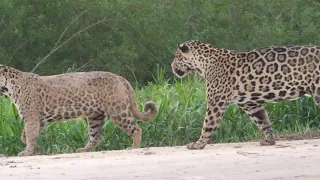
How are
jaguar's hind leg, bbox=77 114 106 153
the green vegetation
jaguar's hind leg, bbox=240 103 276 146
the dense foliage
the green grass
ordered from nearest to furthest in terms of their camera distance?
jaguar's hind leg, bbox=240 103 276 146 < jaguar's hind leg, bbox=77 114 106 153 < the green grass < the green vegetation < the dense foliage

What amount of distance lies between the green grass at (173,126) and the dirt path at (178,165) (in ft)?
7.27

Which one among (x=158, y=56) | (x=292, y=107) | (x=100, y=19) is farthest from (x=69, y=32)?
(x=292, y=107)

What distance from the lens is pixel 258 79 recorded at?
33.4ft

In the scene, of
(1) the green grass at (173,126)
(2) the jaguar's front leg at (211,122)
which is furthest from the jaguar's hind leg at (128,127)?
(2) the jaguar's front leg at (211,122)

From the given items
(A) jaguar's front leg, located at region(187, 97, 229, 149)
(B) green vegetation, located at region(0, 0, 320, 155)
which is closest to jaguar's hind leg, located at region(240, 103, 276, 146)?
(A) jaguar's front leg, located at region(187, 97, 229, 149)

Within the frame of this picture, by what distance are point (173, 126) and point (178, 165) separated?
4215 millimetres

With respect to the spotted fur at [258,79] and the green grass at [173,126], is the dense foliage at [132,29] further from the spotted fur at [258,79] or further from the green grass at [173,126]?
the spotted fur at [258,79]

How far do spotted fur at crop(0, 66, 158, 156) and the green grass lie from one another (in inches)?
27.9

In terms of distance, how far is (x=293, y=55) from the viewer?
1023 cm

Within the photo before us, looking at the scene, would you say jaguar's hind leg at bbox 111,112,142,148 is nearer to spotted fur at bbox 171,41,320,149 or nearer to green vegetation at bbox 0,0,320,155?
spotted fur at bbox 171,41,320,149

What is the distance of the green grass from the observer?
1180 cm

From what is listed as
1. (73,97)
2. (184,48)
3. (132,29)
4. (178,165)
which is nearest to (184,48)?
(184,48)

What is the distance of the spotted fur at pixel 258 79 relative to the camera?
33.0 feet

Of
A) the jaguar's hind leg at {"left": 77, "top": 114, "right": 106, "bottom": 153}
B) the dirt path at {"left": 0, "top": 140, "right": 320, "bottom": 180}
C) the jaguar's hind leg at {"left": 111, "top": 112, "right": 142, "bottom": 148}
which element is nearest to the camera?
the dirt path at {"left": 0, "top": 140, "right": 320, "bottom": 180}
